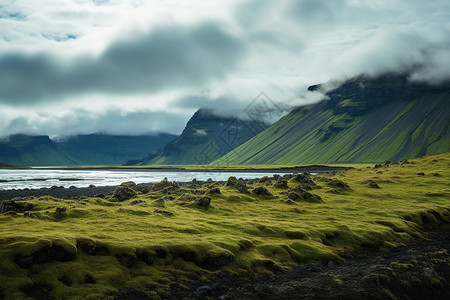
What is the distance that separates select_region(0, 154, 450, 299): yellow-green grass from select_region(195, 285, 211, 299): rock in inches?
72.5

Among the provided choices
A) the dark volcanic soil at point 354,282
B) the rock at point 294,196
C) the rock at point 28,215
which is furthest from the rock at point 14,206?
the rock at point 294,196

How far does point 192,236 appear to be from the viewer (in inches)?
1178

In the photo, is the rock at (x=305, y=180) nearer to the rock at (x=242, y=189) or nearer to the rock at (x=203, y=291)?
the rock at (x=242, y=189)

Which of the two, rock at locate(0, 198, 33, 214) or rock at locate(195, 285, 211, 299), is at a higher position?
rock at locate(0, 198, 33, 214)

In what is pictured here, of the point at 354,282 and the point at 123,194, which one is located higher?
the point at 123,194

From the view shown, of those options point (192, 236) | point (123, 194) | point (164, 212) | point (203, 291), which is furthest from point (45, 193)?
point (203, 291)

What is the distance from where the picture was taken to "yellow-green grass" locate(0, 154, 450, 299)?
68.6 ft

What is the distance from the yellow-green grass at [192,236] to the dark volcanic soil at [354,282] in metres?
1.79

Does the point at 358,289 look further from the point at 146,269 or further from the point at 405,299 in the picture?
the point at 146,269

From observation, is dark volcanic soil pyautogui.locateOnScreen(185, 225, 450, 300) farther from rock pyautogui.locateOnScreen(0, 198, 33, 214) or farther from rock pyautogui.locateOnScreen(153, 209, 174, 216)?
rock pyautogui.locateOnScreen(0, 198, 33, 214)

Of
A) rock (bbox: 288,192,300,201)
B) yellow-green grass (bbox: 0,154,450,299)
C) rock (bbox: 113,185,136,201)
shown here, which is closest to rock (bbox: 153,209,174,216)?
yellow-green grass (bbox: 0,154,450,299)

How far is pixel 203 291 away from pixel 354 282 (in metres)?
10.7

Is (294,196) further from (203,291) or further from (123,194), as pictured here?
(203,291)

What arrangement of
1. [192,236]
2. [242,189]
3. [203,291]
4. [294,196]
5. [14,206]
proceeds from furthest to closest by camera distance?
[242,189], [294,196], [14,206], [192,236], [203,291]
